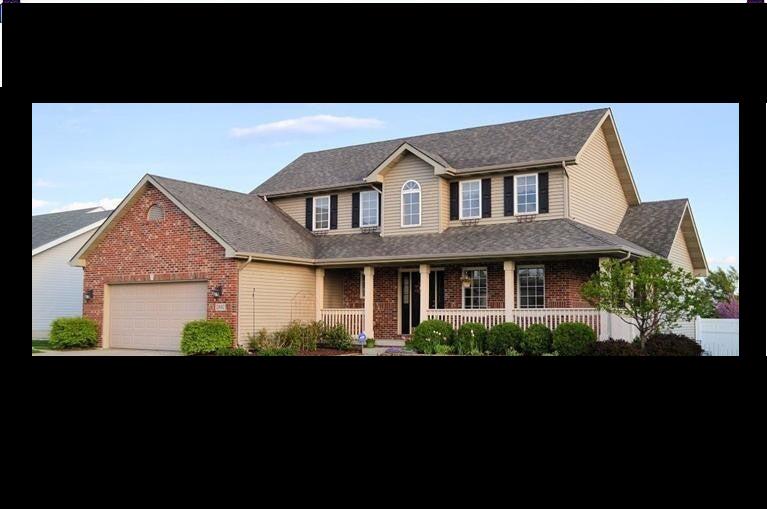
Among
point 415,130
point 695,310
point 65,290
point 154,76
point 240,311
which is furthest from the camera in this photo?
point 65,290

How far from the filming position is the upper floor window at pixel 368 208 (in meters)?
21.9

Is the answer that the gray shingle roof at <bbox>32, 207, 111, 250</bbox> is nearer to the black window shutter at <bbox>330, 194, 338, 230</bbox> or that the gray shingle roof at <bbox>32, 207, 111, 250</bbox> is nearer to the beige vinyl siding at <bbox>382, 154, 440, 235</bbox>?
the black window shutter at <bbox>330, 194, 338, 230</bbox>

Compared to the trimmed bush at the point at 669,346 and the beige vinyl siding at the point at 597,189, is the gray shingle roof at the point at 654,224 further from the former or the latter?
the trimmed bush at the point at 669,346

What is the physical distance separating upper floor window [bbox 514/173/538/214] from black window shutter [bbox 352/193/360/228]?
189 inches

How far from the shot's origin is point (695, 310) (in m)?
15.1

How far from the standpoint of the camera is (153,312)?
1944 centimetres

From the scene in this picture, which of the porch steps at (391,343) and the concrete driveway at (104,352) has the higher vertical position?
the porch steps at (391,343)

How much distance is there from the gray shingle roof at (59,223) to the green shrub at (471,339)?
16.3 meters

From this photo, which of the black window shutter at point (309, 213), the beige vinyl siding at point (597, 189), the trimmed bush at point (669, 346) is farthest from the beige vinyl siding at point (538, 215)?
the black window shutter at point (309, 213)

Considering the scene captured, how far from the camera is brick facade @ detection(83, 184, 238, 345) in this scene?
18.4 metres

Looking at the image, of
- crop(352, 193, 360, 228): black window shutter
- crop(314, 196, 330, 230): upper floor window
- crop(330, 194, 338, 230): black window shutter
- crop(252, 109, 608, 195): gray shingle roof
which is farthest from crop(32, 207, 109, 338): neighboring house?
crop(352, 193, 360, 228): black window shutter
